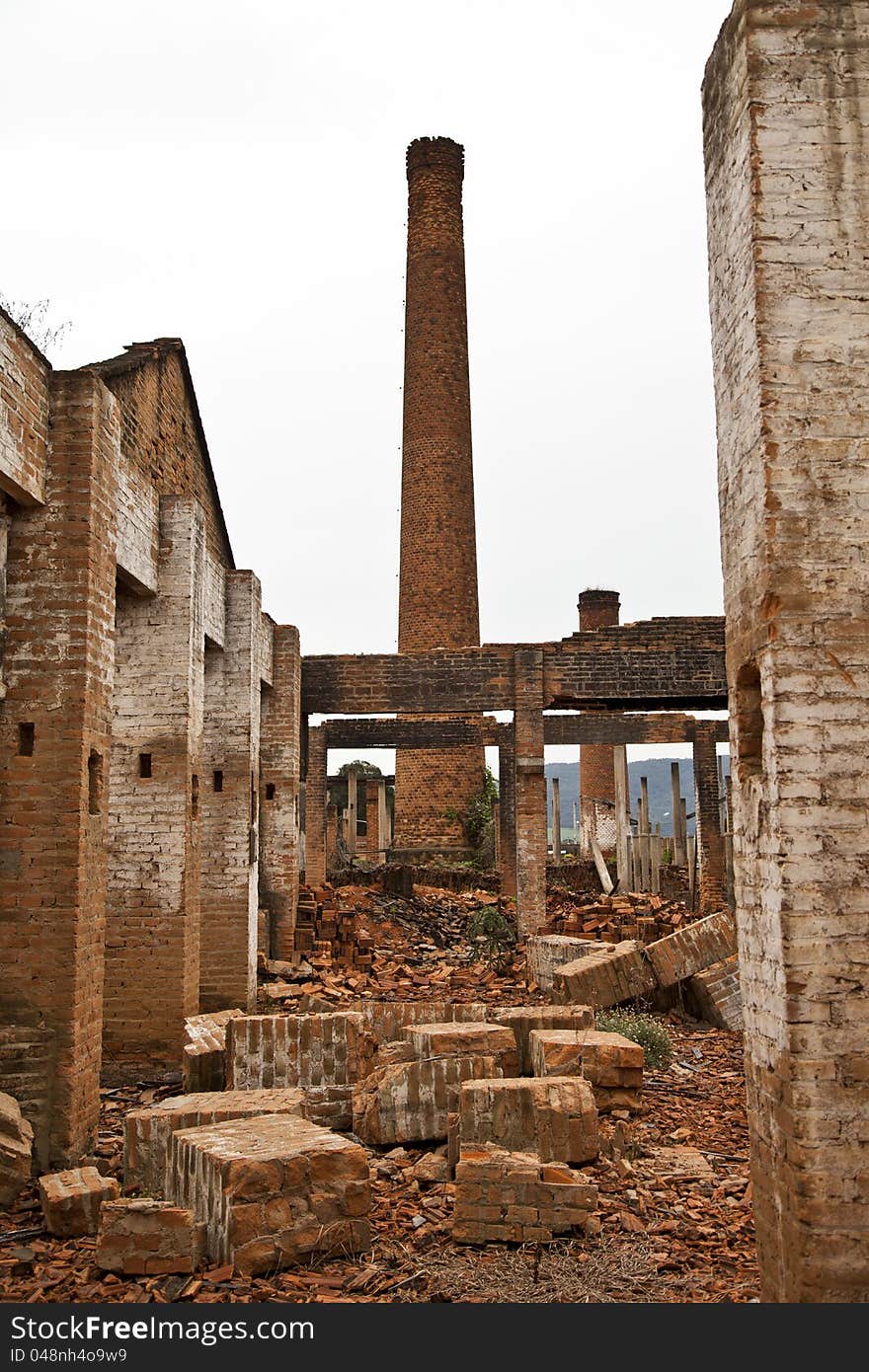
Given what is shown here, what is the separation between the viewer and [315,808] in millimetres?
20531

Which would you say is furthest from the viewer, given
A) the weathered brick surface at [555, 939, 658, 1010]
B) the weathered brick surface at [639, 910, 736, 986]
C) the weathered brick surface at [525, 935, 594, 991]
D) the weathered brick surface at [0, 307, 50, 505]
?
the weathered brick surface at [525, 935, 594, 991]

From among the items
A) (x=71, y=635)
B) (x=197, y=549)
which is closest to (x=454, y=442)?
(x=197, y=549)

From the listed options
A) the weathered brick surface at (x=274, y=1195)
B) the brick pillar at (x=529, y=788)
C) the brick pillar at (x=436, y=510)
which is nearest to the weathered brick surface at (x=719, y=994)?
the brick pillar at (x=529, y=788)

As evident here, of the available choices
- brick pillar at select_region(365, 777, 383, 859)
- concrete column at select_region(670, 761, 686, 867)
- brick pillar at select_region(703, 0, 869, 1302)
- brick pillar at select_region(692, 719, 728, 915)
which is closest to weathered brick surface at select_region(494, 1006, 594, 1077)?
brick pillar at select_region(703, 0, 869, 1302)

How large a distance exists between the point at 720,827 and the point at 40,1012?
16.5 meters

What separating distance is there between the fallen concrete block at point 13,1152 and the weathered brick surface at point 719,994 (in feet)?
21.9

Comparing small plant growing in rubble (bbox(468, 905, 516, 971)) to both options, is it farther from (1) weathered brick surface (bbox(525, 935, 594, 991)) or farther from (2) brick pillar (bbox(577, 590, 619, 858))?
(2) brick pillar (bbox(577, 590, 619, 858))

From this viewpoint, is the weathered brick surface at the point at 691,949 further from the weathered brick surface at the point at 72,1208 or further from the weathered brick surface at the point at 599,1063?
the weathered brick surface at the point at 72,1208

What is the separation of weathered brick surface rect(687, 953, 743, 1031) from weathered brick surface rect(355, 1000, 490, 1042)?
10.3 feet

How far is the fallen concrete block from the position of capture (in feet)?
20.4

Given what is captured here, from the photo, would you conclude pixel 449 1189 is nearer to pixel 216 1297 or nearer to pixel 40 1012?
pixel 216 1297

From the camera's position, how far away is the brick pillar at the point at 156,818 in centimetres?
967

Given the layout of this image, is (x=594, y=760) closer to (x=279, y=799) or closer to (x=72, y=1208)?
(x=279, y=799)

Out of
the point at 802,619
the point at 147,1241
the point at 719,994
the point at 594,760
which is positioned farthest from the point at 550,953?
the point at 594,760
